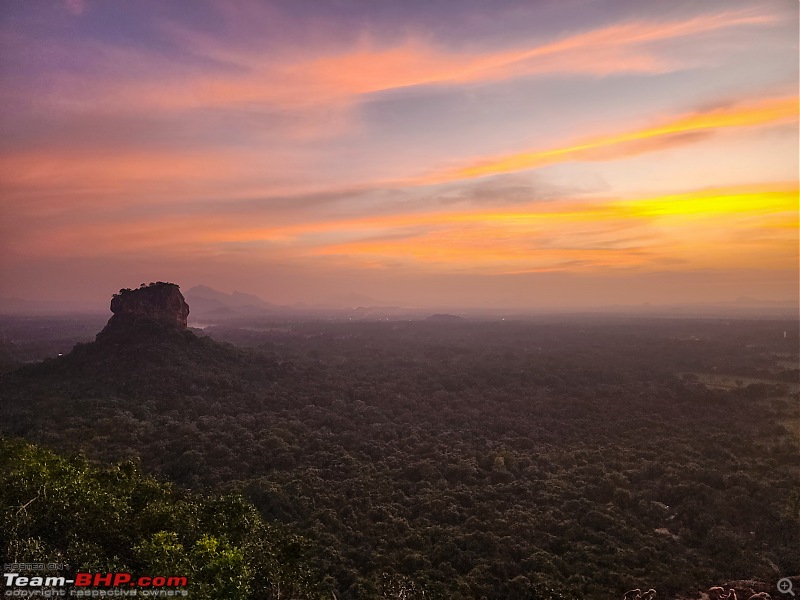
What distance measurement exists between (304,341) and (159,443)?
329ft

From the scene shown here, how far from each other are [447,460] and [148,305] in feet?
229

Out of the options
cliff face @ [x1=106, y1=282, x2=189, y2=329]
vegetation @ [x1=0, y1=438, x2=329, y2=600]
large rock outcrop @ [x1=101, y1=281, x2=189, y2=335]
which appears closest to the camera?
vegetation @ [x1=0, y1=438, x2=329, y2=600]

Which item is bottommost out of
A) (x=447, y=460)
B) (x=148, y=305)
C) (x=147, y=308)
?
(x=447, y=460)

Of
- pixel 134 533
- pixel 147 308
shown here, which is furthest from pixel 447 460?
pixel 147 308

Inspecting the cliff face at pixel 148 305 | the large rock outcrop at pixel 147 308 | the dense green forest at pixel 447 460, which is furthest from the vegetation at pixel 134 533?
the cliff face at pixel 148 305

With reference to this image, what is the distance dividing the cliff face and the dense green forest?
6.30 meters

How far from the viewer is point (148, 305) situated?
276 ft

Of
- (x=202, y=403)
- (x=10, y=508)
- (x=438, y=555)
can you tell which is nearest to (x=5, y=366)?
(x=202, y=403)

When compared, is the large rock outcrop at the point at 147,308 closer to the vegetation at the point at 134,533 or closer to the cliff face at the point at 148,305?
the cliff face at the point at 148,305

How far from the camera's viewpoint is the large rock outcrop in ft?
267

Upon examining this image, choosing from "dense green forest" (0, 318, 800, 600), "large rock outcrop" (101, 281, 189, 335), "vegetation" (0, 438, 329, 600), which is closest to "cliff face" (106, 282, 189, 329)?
"large rock outcrop" (101, 281, 189, 335)

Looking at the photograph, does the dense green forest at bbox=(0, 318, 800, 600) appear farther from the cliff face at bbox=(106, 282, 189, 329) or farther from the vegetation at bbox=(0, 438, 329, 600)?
Result: the cliff face at bbox=(106, 282, 189, 329)

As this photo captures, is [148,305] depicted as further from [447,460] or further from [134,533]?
[134,533]

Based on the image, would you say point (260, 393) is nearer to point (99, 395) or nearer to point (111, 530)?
point (99, 395)
